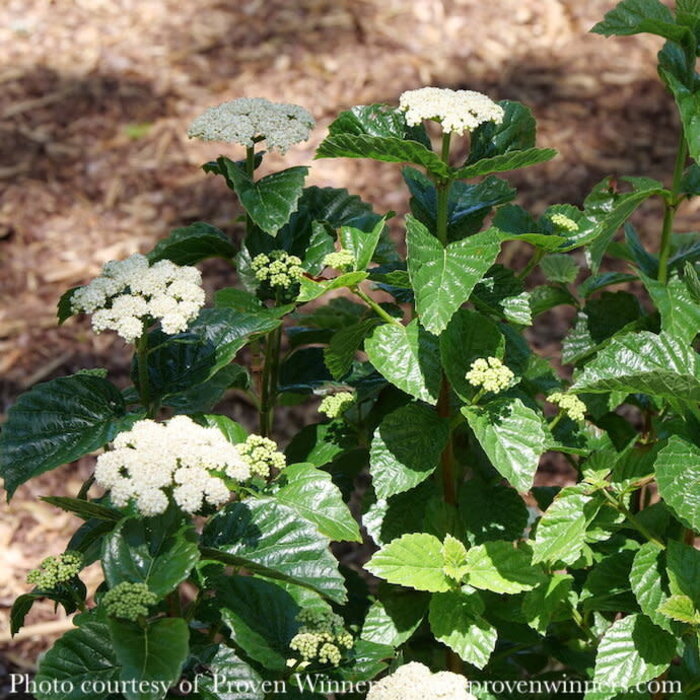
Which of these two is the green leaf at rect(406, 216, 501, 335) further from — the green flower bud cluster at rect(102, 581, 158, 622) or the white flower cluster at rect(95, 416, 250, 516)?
the green flower bud cluster at rect(102, 581, 158, 622)

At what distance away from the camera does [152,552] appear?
141 cm

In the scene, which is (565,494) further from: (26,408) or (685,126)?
(26,408)

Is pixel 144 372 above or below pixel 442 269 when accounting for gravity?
below

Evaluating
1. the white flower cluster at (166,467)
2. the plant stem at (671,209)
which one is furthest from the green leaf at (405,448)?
the plant stem at (671,209)

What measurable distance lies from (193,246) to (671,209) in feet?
2.92

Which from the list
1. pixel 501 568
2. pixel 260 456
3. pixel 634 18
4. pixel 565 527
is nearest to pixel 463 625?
pixel 501 568

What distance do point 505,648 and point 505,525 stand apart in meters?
0.34

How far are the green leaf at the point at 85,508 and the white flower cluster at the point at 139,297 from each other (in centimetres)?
24

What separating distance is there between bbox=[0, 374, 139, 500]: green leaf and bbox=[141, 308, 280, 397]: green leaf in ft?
0.27

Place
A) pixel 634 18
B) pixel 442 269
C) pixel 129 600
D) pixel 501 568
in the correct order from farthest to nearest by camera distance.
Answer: pixel 634 18
pixel 501 568
pixel 442 269
pixel 129 600

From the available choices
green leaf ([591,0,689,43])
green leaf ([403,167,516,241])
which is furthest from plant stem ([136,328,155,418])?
green leaf ([591,0,689,43])

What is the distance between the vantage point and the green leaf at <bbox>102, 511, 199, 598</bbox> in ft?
4.44

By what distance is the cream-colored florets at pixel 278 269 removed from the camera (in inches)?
70.8

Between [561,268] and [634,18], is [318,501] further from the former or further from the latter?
[634,18]
